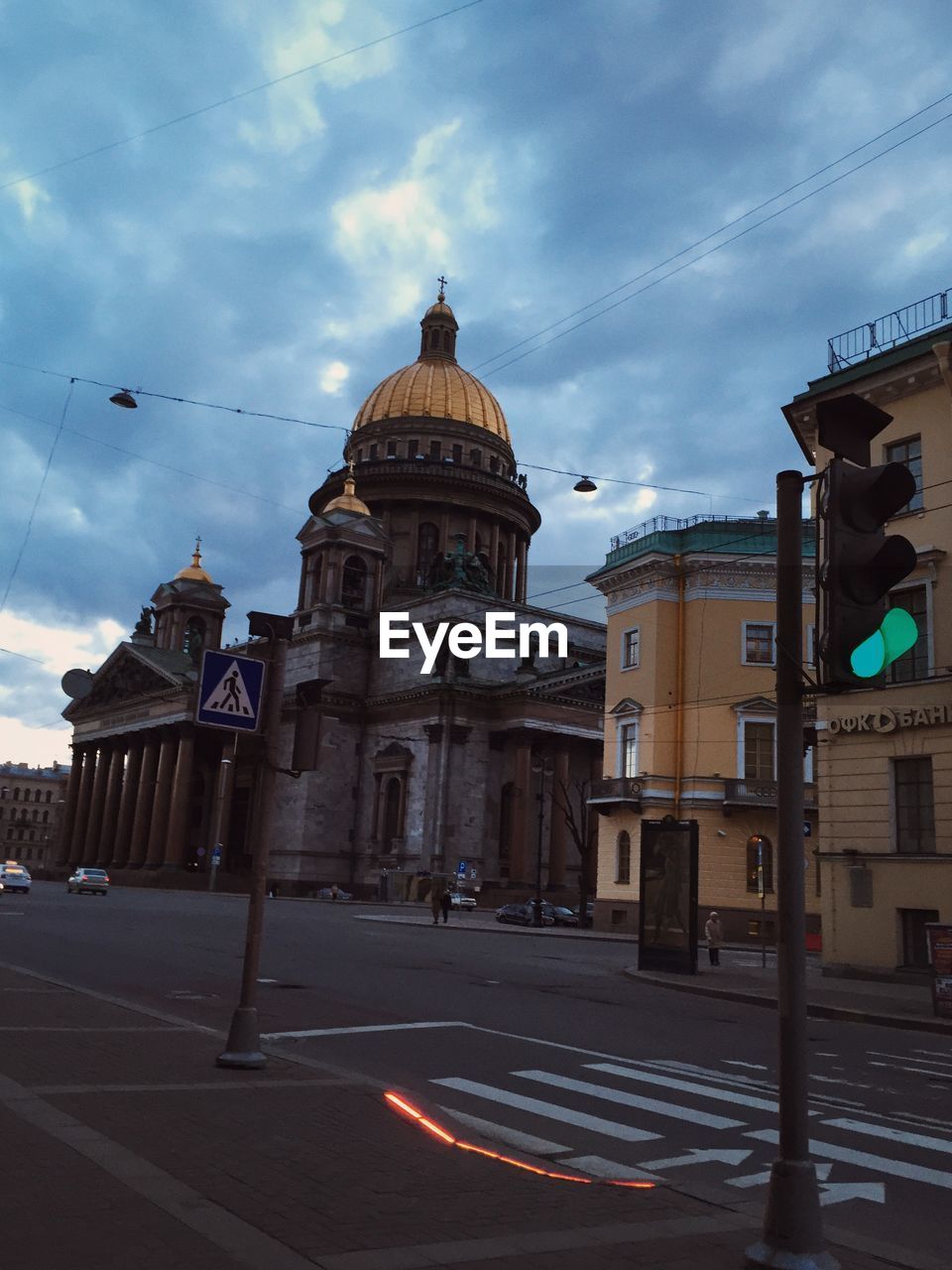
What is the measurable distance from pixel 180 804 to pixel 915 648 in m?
70.2

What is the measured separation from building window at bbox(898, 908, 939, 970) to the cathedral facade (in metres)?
32.6

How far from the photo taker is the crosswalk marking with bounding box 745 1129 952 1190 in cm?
812

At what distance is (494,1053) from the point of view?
12844mm

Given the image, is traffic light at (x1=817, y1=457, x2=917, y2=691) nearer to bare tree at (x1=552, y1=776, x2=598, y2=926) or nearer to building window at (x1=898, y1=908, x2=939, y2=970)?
building window at (x1=898, y1=908, x2=939, y2=970)

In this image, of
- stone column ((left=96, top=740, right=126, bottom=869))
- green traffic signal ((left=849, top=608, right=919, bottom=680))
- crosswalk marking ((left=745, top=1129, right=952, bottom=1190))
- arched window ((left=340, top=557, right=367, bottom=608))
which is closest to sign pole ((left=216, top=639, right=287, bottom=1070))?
crosswalk marking ((left=745, top=1129, right=952, bottom=1190))

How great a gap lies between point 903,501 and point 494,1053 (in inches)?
353

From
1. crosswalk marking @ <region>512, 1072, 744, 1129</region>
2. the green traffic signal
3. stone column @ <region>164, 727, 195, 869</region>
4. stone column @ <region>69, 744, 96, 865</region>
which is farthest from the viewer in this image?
stone column @ <region>69, 744, 96, 865</region>

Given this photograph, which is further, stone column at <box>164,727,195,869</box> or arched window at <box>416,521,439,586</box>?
arched window at <box>416,521,439,586</box>

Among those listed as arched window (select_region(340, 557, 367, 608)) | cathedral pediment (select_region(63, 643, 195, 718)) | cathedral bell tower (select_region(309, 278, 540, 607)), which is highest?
cathedral bell tower (select_region(309, 278, 540, 607))

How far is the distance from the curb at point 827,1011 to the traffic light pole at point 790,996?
1464 centimetres

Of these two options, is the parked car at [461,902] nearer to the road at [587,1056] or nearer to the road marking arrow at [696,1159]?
the road at [587,1056]

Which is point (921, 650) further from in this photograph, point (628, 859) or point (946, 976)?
point (628, 859)

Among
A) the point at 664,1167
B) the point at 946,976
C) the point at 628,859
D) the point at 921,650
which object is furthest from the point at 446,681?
the point at 664,1167

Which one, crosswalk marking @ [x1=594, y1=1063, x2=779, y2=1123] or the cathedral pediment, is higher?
the cathedral pediment
